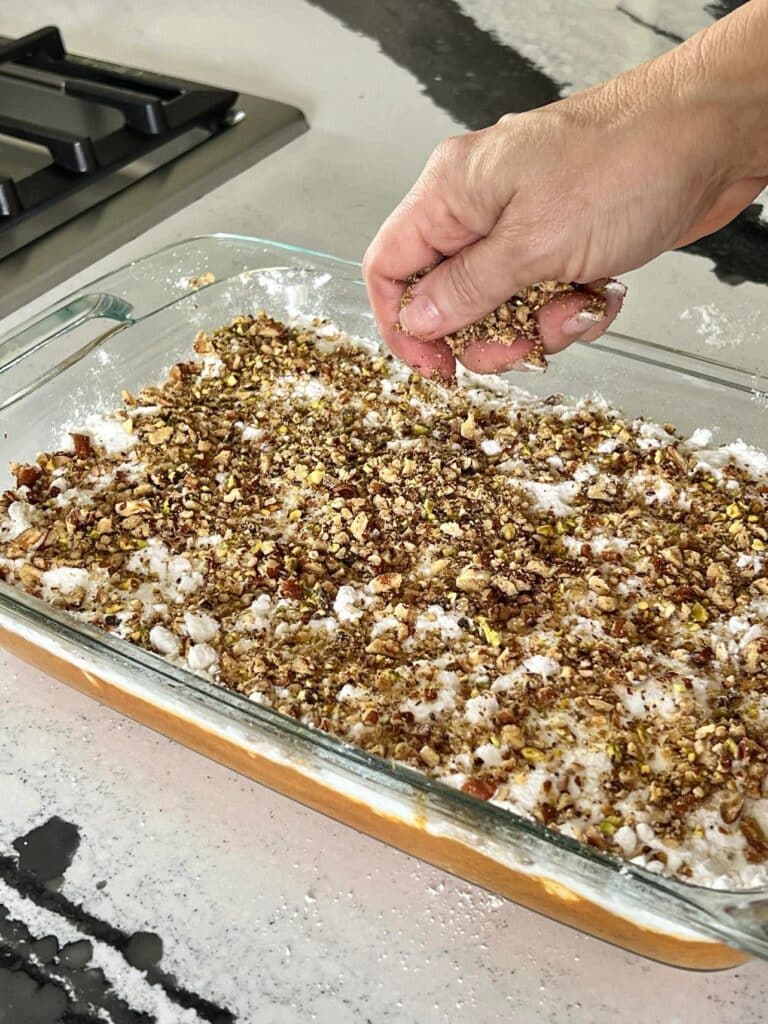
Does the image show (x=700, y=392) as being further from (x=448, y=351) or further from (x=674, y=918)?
(x=674, y=918)

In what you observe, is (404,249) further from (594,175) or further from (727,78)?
(727,78)

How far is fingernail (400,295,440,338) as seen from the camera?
3.37 ft

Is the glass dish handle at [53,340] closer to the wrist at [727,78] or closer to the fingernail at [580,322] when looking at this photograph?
the fingernail at [580,322]

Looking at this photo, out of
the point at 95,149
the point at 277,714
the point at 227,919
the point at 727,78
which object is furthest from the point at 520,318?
the point at 95,149

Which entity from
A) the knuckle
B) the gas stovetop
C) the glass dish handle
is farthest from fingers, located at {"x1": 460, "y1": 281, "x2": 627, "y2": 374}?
the gas stovetop

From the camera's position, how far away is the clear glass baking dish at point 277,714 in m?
0.76

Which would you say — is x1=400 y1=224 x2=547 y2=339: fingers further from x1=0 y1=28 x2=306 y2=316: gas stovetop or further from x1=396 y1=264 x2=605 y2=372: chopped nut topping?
x1=0 y1=28 x2=306 y2=316: gas stovetop

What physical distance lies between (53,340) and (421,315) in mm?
521

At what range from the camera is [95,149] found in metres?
1.67

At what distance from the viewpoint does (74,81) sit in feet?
5.94

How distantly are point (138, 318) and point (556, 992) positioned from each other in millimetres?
943

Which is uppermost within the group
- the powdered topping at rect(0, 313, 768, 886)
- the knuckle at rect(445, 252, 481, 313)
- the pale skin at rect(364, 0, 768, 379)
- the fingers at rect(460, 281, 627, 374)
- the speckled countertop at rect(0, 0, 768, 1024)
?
the pale skin at rect(364, 0, 768, 379)

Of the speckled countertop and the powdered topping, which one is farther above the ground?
the powdered topping

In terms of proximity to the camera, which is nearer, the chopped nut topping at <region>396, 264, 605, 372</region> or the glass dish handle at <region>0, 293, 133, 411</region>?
the chopped nut topping at <region>396, 264, 605, 372</region>
